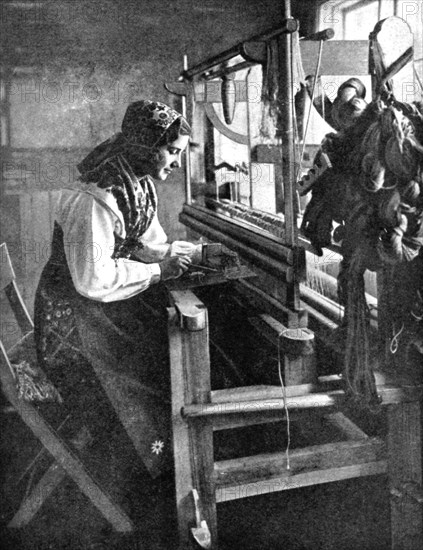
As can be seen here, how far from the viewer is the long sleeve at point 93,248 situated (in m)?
1.63

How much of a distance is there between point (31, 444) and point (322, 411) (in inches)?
41.8

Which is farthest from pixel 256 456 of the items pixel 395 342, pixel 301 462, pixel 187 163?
pixel 187 163

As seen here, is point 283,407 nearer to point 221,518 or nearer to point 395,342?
point 395,342

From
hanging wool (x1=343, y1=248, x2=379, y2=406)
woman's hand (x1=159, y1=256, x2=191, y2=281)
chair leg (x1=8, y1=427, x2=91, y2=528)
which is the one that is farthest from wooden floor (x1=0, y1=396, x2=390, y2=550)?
woman's hand (x1=159, y1=256, x2=191, y2=281)

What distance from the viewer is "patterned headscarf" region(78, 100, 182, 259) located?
1.65 m

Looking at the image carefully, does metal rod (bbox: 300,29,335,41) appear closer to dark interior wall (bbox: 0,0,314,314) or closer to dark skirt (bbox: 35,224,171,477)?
dark skirt (bbox: 35,224,171,477)

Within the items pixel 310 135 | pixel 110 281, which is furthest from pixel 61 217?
pixel 310 135

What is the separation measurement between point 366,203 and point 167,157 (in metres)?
0.63

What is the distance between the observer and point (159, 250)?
2.13 metres

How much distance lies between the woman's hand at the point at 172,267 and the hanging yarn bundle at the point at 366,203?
1.48ft

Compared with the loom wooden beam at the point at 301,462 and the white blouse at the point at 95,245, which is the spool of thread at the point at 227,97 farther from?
the loom wooden beam at the point at 301,462

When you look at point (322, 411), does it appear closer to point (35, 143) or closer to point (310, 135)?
point (310, 135)

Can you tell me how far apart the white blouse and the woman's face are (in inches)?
6.7

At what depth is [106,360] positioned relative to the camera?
175 centimetres
